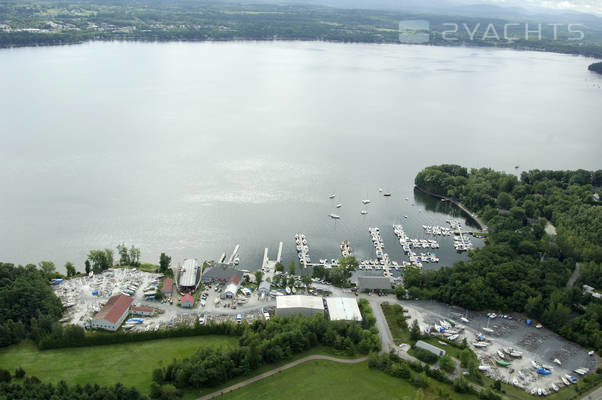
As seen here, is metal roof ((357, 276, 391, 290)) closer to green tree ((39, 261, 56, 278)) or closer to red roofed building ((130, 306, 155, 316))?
red roofed building ((130, 306, 155, 316))

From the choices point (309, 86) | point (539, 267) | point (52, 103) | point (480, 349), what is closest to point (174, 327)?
point (480, 349)

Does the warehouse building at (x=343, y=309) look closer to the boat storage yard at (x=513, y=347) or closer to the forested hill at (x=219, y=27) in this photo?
the boat storage yard at (x=513, y=347)

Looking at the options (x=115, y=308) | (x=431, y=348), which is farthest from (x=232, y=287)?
(x=431, y=348)

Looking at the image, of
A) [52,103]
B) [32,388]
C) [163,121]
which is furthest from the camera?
[52,103]

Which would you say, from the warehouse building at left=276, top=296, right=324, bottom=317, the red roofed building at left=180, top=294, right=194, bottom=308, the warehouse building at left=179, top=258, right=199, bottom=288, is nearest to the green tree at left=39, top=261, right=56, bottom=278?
the warehouse building at left=179, top=258, right=199, bottom=288

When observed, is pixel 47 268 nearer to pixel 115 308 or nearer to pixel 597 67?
pixel 115 308

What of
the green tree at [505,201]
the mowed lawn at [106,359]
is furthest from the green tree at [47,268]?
the green tree at [505,201]

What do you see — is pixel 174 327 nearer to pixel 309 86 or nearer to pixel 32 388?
pixel 32 388
